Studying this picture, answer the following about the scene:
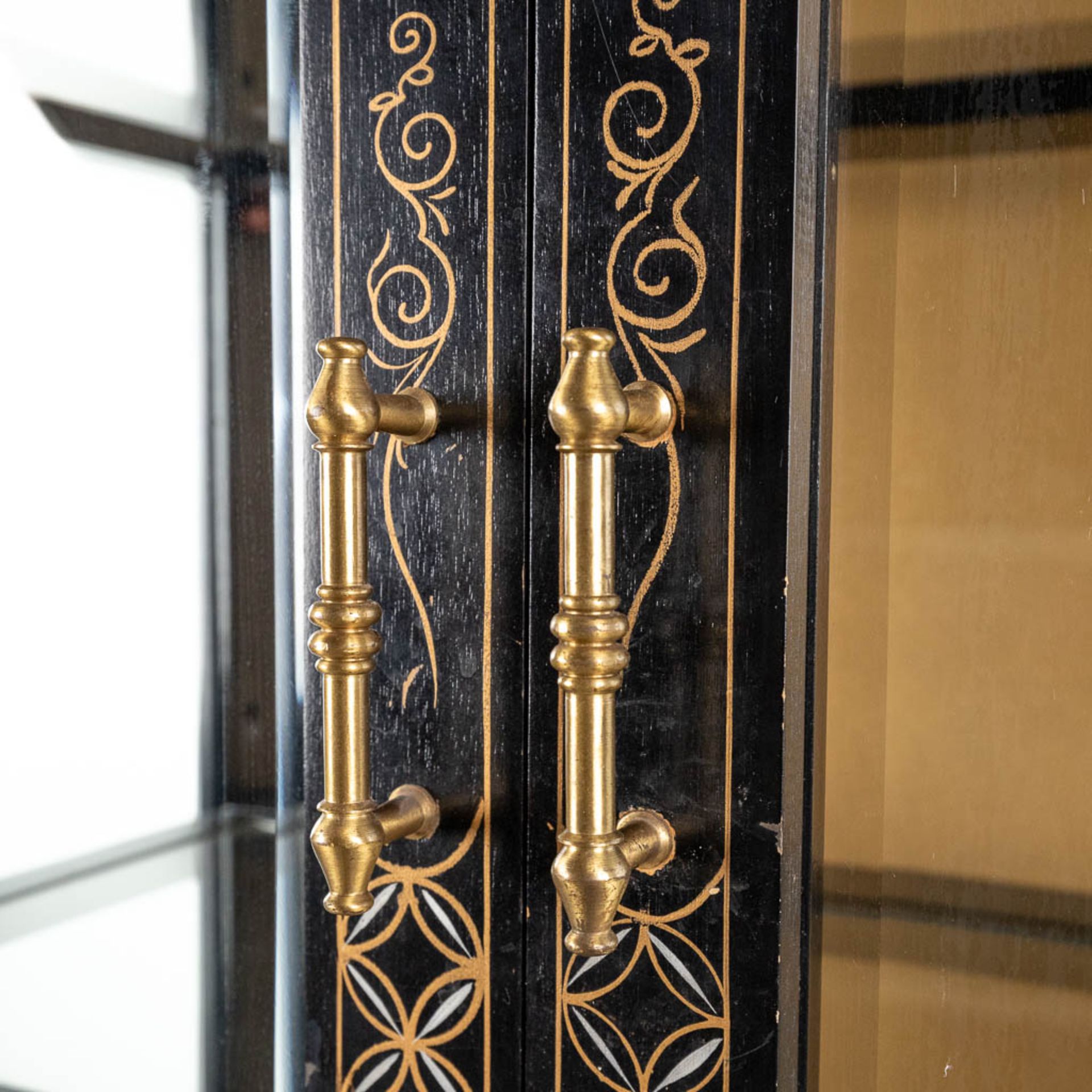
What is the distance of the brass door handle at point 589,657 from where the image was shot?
47 cm

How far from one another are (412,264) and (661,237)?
0.42 ft

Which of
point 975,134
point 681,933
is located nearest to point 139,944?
point 681,933

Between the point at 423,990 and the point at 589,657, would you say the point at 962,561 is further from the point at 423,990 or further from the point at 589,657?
the point at 423,990

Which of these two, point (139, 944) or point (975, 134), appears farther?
point (139, 944)

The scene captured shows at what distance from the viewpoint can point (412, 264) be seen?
566mm

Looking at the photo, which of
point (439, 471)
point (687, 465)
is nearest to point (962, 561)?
point (687, 465)

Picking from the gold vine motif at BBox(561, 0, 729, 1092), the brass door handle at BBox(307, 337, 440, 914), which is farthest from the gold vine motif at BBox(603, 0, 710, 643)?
the brass door handle at BBox(307, 337, 440, 914)

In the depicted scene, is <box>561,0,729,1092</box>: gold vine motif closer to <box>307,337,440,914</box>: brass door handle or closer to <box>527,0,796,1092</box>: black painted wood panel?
<box>527,0,796,1092</box>: black painted wood panel

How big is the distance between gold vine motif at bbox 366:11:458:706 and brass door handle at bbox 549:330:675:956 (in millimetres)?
106

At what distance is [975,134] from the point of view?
48 cm

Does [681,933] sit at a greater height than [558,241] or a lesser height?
lesser

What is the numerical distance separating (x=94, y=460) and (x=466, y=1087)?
0.38 metres

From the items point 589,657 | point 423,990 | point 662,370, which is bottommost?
point 423,990

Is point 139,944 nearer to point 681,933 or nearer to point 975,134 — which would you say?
point 681,933
